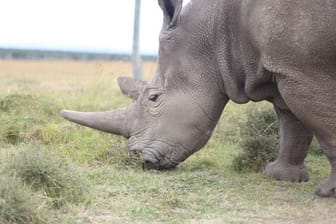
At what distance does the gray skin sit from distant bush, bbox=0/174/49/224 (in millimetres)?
2007

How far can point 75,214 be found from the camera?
4625 mm

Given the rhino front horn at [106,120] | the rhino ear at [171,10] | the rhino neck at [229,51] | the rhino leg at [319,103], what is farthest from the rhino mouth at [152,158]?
the rhino leg at [319,103]

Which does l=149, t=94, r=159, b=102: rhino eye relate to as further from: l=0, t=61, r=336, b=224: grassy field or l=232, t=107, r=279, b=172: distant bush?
l=232, t=107, r=279, b=172: distant bush

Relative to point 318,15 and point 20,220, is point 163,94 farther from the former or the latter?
point 20,220

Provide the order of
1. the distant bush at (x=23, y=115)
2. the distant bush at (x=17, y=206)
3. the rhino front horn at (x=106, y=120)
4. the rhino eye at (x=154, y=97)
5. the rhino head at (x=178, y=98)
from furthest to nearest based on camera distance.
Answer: the distant bush at (x=23, y=115)
the rhino front horn at (x=106, y=120)
the rhino eye at (x=154, y=97)
the rhino head at (x=178, y=98)
the distant bush at (x=17, y=206)

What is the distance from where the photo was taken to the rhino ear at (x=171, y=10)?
6078mm

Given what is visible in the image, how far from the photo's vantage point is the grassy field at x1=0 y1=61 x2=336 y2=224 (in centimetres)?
476

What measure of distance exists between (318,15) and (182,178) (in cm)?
175

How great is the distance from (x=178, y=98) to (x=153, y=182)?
0.73 metres

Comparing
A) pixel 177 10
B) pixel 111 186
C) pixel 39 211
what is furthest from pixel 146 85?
pixel 39 211

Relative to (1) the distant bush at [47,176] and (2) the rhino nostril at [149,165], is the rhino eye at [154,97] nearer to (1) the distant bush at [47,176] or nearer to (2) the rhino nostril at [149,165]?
(2) the rhino nostril at [149,165]

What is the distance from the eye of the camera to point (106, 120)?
661 centimetres

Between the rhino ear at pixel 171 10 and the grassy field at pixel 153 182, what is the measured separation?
3.99ft

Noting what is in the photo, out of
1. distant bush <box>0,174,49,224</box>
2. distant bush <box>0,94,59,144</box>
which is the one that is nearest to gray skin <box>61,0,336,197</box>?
distant bush <box>0,94,59,144</box>
